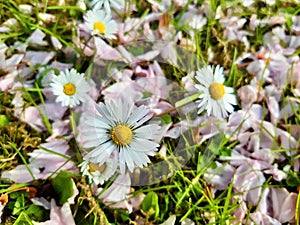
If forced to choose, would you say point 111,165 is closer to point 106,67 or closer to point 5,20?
point 106,67

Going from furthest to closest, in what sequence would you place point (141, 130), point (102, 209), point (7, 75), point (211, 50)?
1. point (211, 50)
2. point (7, 75)
3. point (102, 209)
4. point (141, 130)

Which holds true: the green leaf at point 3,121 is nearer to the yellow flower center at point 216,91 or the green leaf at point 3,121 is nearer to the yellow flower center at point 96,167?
the yellow flower center at point 96,167

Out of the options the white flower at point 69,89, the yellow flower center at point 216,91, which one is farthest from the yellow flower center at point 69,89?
the yellow flower center at point 216,91

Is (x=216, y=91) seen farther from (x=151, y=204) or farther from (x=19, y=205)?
(x=19, y=205)

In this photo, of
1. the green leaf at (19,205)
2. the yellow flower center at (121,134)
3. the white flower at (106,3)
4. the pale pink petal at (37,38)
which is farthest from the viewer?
the pale pink petal at (37,38)

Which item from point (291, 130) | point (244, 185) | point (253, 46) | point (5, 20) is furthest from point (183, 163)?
point (5, 20)

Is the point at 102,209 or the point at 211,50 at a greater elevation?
the point at 211,50

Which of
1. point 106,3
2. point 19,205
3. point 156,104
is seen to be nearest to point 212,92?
point 156,104
